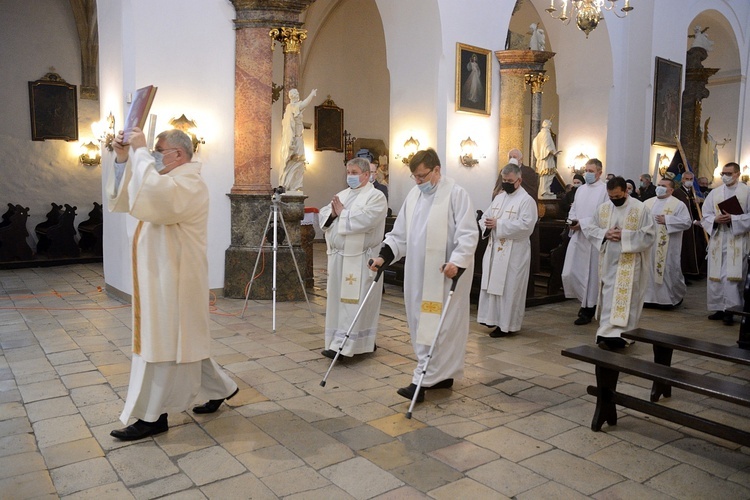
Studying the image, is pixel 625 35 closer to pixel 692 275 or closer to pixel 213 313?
pixel 692 275

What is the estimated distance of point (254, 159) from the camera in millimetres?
8742

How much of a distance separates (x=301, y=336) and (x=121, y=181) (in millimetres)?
3264

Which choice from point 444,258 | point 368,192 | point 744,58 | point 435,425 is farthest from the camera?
point 744,58

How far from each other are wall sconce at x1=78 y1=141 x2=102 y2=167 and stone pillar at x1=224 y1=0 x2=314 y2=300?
6281mm

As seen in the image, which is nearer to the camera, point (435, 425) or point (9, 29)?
point (435, 425)

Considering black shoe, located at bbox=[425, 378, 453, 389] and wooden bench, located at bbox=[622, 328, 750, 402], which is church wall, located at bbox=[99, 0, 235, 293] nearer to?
black shoe, located at bbox=[425, 378, 453, 389]

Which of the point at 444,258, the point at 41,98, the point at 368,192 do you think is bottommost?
the point at 444,258

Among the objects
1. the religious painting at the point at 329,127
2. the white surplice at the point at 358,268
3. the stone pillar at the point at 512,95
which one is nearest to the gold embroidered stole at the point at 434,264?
the white surplice at the point at 358,268

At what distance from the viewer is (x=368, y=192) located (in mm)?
5734

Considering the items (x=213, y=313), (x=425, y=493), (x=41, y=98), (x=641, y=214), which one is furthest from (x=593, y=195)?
(x=41, y=98)

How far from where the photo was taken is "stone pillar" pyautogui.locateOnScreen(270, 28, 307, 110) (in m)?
8.74

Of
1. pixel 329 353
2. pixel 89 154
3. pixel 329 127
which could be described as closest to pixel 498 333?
pixel 329 353

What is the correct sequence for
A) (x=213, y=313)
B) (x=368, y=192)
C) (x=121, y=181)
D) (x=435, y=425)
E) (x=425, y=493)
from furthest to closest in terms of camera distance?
(x=213, y=313)
(x=368, y=192)
(x=435, y=425)
(x=121, y=181)
(x=425, y=493)

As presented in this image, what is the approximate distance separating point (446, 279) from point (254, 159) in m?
4.89
